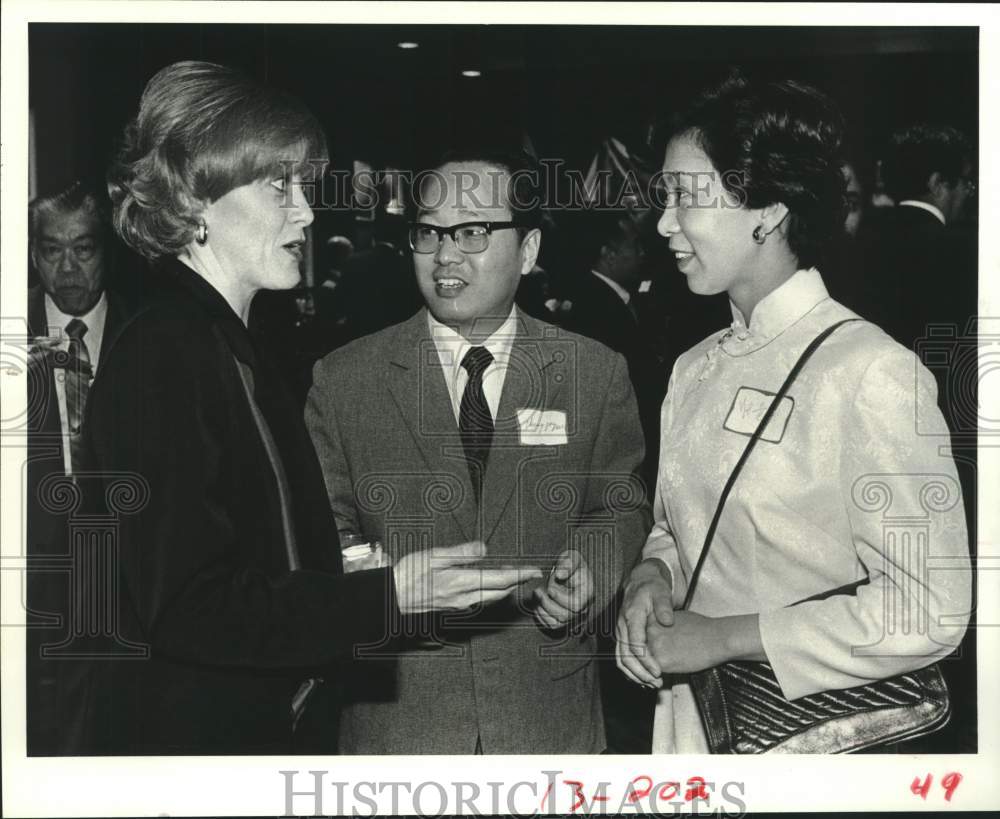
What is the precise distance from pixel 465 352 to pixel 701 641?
3.08ft

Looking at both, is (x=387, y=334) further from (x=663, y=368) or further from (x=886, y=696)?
(x=886, y=696)

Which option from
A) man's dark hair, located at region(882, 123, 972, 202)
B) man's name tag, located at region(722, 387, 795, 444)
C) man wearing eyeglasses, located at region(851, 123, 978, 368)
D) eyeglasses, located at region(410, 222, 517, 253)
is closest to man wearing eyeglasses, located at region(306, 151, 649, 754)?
eyeglasses, located at region(410, 222, 517, 253)

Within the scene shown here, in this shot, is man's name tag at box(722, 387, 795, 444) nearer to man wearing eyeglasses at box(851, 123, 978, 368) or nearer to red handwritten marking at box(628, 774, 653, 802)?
man wearing eyeglasses at box(851, 123, 978, 368)

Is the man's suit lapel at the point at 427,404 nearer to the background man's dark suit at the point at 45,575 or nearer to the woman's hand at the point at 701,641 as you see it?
the woman's hand at the point at 701,641

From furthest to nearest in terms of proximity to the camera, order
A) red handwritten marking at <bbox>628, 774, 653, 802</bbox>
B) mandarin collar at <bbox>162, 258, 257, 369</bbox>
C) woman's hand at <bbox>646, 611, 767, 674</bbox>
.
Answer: red handwritten marking at <bbox>628, 774, 653, 802</bbox> < woman's hand at <bbox>646, 611, 767, 674</bbox> < mandarin collar at <bbox>162, 258, 257, 369</bbox>

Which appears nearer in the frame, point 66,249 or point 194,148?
point 194,148

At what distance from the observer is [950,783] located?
10.2 ft

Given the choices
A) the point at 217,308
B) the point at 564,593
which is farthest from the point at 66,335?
the point at 564,593

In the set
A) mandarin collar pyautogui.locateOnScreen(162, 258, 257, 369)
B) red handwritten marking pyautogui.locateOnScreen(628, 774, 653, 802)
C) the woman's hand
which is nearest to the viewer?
mandarin collar pyautogui.locateOnScreen(162, 258, 257, 369)

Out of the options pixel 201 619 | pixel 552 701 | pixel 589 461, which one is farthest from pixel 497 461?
pixel 201 619

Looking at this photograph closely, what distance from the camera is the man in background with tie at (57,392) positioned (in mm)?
2967

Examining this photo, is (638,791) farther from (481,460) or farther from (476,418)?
(476,418)

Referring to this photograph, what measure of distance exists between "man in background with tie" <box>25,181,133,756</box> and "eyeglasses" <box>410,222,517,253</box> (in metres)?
0.76

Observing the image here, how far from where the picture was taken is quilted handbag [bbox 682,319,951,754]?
2.97 m
